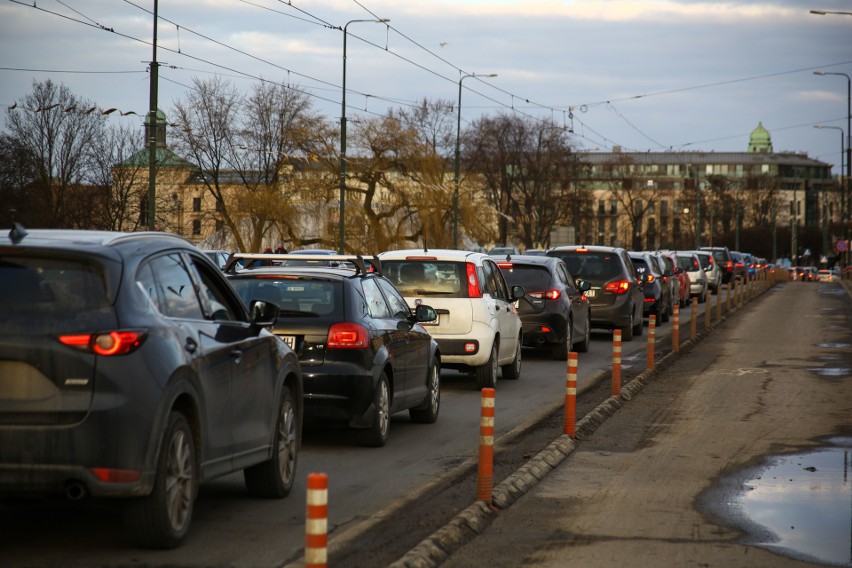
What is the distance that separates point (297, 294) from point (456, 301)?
5145 mm

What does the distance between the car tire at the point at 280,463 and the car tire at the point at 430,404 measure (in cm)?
410

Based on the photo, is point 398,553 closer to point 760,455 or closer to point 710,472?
point 710,472

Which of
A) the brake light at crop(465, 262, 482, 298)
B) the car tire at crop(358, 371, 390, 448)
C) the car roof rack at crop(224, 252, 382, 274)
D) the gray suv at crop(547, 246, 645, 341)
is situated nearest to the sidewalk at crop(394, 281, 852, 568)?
the car tire at crop(358, 371, 390, 448)

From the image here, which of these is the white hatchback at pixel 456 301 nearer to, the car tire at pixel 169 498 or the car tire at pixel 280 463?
the car tire at pixel 280 463

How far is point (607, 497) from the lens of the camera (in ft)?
29.0

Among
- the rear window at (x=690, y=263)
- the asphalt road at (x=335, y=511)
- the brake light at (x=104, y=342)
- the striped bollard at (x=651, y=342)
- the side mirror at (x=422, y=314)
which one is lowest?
the asphalt road at (x=335, y=511)

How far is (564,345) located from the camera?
68.4 ft

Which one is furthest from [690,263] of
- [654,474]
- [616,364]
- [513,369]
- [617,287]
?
[654,474]

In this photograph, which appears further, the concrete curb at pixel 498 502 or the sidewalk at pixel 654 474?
the sidewalk at pixel 654 474

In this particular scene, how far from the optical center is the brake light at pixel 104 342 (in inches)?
241

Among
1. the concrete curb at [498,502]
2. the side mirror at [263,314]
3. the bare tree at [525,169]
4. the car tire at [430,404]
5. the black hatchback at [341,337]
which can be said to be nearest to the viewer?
the concrete curb at [498,502]

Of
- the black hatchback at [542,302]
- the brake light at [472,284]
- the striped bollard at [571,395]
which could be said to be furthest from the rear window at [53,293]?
the black hatchback at [542,302]

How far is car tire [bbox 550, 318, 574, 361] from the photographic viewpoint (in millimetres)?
20859

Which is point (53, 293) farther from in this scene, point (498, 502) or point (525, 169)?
point (525, 169)
